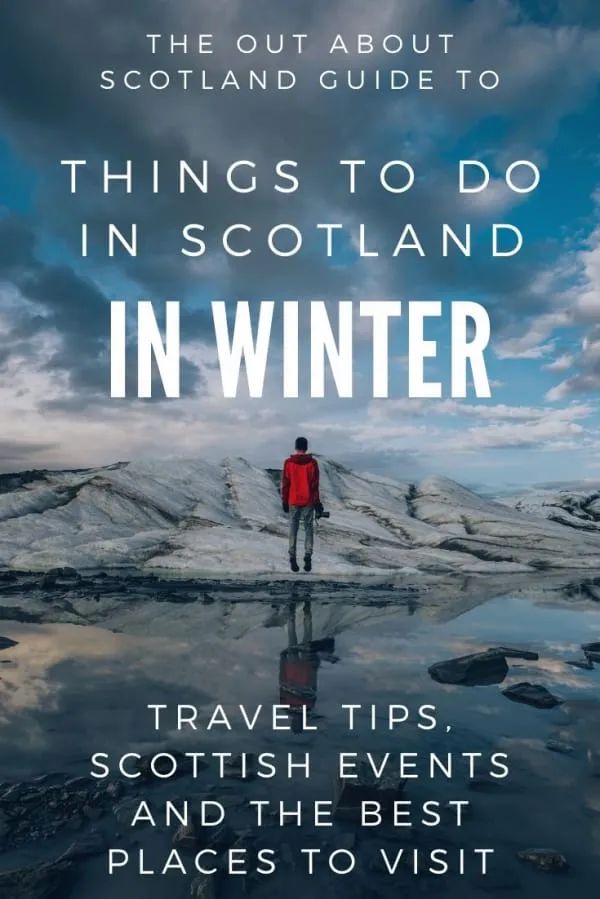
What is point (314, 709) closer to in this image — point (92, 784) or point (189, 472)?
point (92, 784)

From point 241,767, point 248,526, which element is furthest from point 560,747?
point 248,526

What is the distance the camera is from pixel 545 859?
3.72 metres

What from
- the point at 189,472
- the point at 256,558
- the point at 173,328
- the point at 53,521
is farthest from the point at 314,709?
the point at 189,472

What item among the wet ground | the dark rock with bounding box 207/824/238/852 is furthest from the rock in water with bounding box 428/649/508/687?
the dark rock with bounding box 207/824/238/852

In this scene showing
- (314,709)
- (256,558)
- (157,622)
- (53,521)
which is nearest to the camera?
(314,709)

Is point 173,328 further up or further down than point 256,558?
further up

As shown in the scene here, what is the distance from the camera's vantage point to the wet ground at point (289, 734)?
3.66m

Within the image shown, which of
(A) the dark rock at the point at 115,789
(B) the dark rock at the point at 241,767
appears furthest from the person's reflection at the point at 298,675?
(A) the dark rock at the point at 115,789

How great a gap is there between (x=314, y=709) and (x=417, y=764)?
4.71ft

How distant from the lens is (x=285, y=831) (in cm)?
401

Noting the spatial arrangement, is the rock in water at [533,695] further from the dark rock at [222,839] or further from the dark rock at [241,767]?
the dark rock at [222,839]

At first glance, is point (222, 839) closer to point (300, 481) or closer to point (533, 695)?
point (533, 695)

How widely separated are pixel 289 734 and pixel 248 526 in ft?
63.1

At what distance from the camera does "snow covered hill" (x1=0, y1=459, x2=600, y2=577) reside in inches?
775
